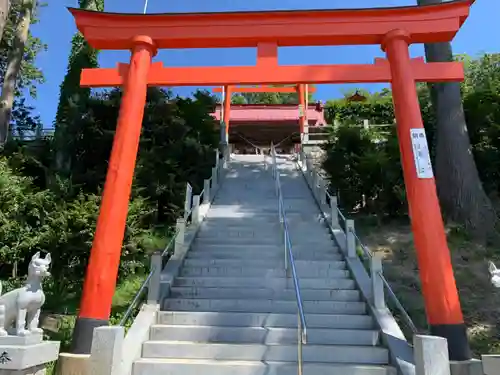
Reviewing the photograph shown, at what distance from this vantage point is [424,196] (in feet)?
17.6

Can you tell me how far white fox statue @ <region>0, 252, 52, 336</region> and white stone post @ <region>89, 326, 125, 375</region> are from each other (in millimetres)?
581

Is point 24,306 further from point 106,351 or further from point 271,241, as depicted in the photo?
point 271,241

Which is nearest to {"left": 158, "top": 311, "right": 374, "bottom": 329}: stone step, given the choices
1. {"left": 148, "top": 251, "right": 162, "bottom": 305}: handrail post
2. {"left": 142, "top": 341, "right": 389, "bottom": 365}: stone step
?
{"left": 148, "top": 251, "right": 162, "bottom": 305}: handrail post

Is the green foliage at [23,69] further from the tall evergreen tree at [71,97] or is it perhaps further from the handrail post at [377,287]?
the handrail post at [377,287]

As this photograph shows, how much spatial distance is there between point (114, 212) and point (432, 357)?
3919 mm

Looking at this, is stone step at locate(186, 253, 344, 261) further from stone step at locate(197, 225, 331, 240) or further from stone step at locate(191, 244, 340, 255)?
stone step at locate(197, 225, 331, 240)

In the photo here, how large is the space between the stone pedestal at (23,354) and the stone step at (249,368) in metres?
1.12

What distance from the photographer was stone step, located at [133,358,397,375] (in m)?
4.54

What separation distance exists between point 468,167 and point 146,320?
Answer: 758 centimetres

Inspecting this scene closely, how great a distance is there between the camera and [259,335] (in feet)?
17.0

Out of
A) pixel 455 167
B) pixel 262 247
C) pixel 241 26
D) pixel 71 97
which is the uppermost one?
pixel 71 97

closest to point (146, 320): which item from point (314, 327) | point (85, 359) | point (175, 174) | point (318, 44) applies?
point (85, 359)

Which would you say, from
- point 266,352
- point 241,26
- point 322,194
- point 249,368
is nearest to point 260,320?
point 266,352

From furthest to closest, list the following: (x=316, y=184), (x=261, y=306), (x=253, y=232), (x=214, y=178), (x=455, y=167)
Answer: (x=214, y=178) < (x=316, y=184) < (x=455, y=167) < (x=253, y=232) < (x=261, y=306)
